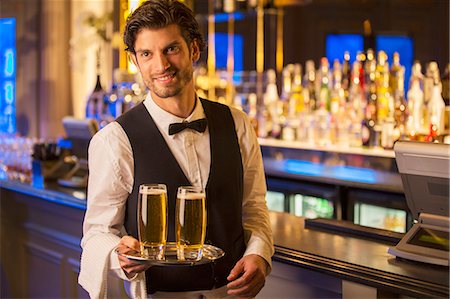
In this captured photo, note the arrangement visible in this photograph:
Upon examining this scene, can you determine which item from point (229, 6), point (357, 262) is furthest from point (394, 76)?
point (357, 262)

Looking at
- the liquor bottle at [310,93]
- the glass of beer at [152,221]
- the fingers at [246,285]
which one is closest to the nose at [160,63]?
the glass of beer at [152,221]

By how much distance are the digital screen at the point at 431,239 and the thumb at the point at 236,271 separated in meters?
0.52

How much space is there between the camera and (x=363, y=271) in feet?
7.06

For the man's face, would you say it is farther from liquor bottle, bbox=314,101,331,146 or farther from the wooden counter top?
liquor bottle, bbox=314,101,331,146

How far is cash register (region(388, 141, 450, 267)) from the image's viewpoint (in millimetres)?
2092

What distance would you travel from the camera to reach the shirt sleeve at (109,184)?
2117 millimetres

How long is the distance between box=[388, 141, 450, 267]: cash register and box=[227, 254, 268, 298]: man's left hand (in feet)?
1.41

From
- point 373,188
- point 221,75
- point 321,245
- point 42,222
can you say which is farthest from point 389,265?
point 221,75

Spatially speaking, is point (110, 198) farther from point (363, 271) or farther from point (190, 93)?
point (363, 271)

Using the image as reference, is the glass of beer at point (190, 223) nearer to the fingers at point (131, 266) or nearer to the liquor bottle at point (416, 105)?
the fingers at point (131, 266)

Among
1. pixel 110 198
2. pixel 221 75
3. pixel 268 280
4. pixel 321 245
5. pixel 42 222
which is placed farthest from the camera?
pixel 221 75

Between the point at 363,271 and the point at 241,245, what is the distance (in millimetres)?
351

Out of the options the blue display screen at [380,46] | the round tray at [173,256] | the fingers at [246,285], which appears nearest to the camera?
the round tray at [173,256]

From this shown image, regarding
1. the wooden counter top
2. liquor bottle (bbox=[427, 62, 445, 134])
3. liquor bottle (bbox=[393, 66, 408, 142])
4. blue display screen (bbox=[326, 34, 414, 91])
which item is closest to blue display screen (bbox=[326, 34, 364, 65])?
blue display screen (bbox=[326, 34, 414, 91])
